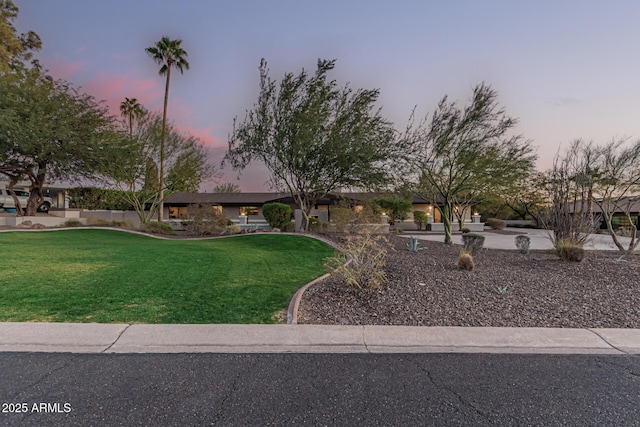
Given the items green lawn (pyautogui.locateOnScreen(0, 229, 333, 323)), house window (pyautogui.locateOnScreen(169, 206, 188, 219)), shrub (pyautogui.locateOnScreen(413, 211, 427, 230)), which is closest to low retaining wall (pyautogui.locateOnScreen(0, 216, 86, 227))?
house window (pyautogui.locateOnScreen(169, 206, 188, 219))

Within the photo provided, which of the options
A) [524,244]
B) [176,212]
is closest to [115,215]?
[176,212]

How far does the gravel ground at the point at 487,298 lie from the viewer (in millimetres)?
4535

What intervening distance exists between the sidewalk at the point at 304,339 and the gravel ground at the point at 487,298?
0.34 m

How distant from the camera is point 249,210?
32094 millimetres

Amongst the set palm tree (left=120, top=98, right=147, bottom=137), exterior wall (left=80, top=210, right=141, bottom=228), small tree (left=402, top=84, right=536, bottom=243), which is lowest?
exterior wall (left=80, top=210, right=141, bottom=228)

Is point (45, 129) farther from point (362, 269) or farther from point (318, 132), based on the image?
point (362, 269)

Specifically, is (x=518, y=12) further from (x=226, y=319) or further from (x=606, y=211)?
(x=226, y=319)

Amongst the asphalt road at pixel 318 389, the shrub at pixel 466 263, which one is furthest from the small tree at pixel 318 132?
the asphalt road at pixel 318 389

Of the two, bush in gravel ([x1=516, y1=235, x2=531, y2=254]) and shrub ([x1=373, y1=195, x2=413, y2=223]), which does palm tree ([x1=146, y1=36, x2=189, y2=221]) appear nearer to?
shrub ([x1=373, y1=195, x2=413, y2=223])

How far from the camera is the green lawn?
4508 millimetres

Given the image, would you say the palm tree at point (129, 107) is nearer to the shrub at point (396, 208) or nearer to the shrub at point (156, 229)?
the shrub at point (156, 229)

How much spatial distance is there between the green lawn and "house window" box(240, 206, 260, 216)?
2122 centimetres

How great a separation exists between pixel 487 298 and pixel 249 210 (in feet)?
93.8

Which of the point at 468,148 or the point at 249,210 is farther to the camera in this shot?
the point at 249,210
